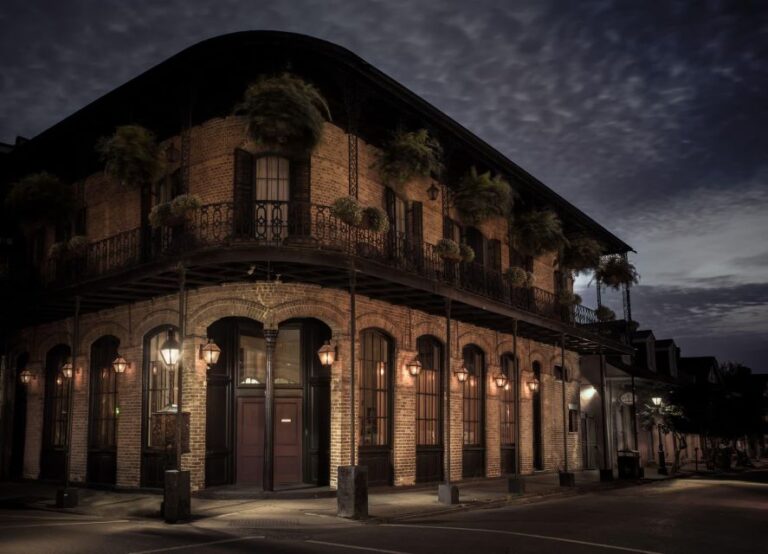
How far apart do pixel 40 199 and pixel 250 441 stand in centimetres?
814

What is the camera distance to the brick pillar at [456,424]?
63.8ft

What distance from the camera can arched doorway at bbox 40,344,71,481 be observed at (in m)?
19.3

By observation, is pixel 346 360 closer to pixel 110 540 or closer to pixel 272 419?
Answer: pixel 272 419

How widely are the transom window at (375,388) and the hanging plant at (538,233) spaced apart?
6.38 metres

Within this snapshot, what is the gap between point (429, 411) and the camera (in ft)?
62.1

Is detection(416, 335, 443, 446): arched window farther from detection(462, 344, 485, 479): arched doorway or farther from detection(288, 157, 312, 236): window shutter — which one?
detection(288, 157, 312, 236): window shutter

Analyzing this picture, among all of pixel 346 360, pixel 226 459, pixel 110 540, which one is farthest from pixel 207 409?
pixel 110 540

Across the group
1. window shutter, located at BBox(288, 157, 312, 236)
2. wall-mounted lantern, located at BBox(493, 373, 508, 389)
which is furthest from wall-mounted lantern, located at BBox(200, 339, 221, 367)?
wall-mounted lantern, located at BBox(493, 373, 508, 389)

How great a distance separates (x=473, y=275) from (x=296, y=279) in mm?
6648

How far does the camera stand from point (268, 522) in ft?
38.0

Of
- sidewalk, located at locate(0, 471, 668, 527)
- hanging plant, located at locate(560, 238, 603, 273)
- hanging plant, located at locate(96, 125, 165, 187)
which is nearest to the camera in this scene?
sidewalk, located at locate(0, 471, 668, 527)

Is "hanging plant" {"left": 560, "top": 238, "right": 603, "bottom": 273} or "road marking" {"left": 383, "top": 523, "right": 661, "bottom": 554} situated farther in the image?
"hanging plant" {"left": 560, "top": 238, "right": 603, "bottom": 273}

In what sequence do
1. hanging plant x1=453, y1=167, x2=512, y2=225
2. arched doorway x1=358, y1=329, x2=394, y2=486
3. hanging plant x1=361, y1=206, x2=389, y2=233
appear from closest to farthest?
hanging plant x1=361, y1=206, x2=389, y2=233, arched doorway x1=358, y1=329, x2=394, y2=486, hanging plant x1=453, y1=167, x2=512, y2=225

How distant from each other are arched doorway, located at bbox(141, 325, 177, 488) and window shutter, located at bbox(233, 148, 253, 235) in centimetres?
312
